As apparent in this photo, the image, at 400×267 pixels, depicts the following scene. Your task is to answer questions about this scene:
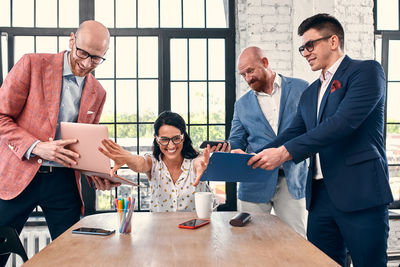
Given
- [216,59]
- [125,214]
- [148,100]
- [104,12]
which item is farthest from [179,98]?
[125,214]

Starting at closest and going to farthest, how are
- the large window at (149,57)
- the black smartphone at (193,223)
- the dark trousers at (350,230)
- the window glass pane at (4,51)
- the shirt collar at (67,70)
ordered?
the black smartphone at (193,223) < the dark trousers at (350,230) < the shirt collar at (67,70) < the window glass pane at (4,51) < the large window at (149,57)

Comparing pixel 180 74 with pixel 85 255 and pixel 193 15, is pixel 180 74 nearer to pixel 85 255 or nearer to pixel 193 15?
pixel 193 15

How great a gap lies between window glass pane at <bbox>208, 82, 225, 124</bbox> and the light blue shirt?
1.75 metres

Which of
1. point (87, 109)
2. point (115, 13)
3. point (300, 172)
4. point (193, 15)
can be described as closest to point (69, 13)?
point (115, 13)

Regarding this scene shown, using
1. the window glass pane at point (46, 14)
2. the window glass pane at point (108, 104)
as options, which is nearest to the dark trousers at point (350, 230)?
the window glass pane at point (108, 104)

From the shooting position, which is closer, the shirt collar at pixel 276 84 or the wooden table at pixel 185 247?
the wooden table at pixel 185 247

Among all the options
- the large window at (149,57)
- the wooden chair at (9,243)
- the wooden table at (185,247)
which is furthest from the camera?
the large window at (149,57)

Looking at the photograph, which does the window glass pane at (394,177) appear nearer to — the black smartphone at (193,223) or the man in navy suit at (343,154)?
the man in navy suit at (343,154)

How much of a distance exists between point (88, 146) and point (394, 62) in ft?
10.8

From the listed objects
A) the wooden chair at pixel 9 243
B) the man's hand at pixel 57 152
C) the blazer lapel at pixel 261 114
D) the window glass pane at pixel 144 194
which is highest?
the blazer lapel at pixel 261 114

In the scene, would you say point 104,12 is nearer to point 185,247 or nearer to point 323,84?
point 323,84

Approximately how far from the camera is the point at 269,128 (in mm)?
2432

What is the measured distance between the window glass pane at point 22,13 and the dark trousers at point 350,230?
124 inches

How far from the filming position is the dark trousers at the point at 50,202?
1.92 meters
